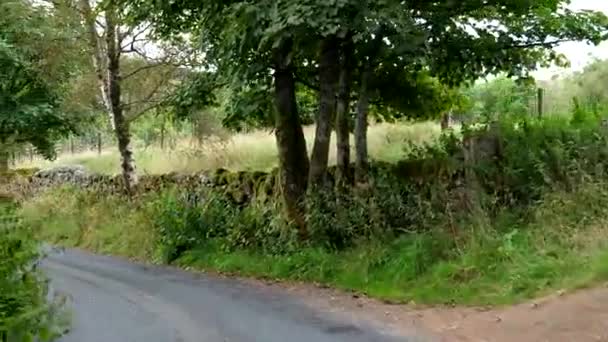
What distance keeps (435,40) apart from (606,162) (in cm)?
331

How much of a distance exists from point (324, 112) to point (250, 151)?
6908 millimetres

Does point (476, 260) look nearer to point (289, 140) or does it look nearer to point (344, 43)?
point (344, 43)

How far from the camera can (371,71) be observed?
47.2 ft

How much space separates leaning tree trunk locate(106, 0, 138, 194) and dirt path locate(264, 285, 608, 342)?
38.5 ft

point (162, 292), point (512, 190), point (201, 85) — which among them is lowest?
point (162, 292)

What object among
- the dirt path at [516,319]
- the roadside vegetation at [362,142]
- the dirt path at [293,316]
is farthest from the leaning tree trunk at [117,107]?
the dirt path at [516,319]

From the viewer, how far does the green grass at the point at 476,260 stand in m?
9.59

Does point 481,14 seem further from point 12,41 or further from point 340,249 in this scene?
point 12,41

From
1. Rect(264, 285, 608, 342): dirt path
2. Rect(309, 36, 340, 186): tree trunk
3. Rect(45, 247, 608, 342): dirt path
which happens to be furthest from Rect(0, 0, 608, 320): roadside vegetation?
Rect(45, 247, 608, 342): dirt path

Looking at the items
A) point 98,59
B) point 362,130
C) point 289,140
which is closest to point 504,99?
point 362,130

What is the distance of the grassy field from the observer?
1783cm

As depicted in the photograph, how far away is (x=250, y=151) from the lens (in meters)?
20.8

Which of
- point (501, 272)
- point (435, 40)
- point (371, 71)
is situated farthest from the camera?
point (371, 71)

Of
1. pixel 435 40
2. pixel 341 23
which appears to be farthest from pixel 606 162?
pixel 341 23
